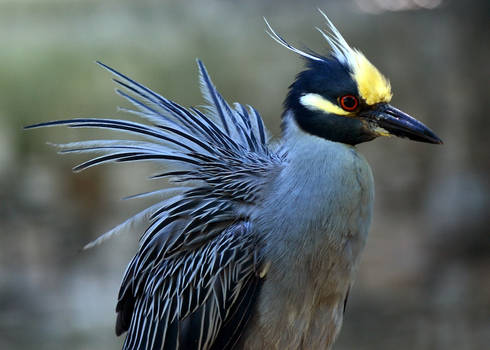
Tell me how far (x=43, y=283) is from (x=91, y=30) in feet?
6.24

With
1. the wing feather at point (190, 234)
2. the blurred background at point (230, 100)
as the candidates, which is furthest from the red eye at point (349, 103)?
the blurred background at point (230, 100)

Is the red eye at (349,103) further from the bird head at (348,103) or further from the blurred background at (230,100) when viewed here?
the blurred background at (230,100)

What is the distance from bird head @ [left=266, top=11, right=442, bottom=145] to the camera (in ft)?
7.14

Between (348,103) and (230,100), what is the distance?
136 inches

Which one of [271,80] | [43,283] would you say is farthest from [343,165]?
[43,283]

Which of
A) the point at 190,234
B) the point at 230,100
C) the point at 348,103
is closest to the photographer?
the point at 348,103

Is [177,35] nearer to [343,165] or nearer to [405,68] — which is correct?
[405,68]

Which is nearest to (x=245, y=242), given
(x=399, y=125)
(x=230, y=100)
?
(x=399, y=125)

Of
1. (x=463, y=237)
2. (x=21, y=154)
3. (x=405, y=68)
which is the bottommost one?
(x=21, y=154)

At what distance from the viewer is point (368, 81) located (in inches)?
85.9

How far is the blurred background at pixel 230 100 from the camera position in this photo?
5512 mm

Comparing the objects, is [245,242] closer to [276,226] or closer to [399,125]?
[276,226]

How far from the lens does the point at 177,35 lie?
220 inches

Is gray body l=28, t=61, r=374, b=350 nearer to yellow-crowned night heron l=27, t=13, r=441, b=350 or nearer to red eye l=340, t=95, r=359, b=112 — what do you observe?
yellow-crowned night heron l=27, t=13, r=441, b=350
